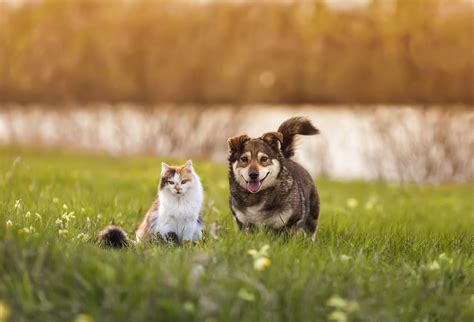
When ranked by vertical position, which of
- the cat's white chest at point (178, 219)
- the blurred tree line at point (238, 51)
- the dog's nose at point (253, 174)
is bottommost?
the cat's white chest at point (178, 219)

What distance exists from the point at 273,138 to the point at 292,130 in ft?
1.81

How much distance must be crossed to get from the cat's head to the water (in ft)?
27.0

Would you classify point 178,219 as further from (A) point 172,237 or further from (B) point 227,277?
(B) point 227,277

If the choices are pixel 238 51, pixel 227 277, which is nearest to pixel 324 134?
pixel 238 51

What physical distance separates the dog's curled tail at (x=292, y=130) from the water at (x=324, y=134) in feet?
24.7

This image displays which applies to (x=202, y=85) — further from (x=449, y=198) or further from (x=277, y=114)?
(x=449, y=198)

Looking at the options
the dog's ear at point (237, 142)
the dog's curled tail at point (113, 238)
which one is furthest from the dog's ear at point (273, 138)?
the dog's curled tail at point (113, 238)

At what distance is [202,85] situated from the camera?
16.3 m

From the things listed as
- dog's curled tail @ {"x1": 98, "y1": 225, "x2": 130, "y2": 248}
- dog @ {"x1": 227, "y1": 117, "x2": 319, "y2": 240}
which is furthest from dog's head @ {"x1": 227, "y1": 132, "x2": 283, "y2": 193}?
dog's curled tail @ {"x1": 98, "y1": 225, "x2": 130, "y2": 248}

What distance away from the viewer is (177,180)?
5.65 metres

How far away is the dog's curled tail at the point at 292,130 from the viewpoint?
616cm

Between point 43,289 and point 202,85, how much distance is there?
12.5m

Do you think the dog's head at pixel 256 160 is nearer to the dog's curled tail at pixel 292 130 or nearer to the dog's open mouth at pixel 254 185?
the dog's open mouth at pixel 254 185

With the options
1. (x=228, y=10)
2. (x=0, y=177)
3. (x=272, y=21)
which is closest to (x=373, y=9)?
(x=272, y=21)
